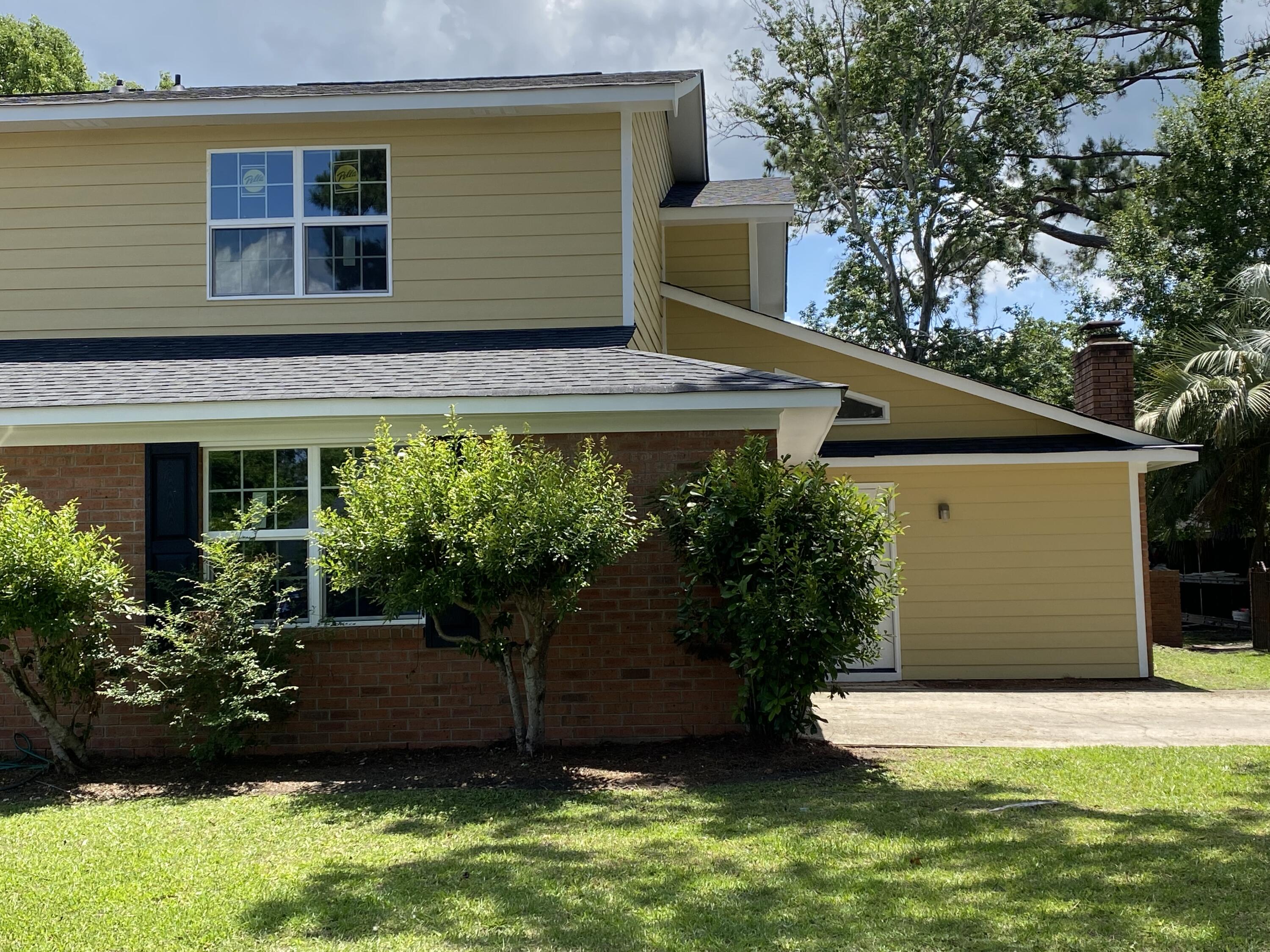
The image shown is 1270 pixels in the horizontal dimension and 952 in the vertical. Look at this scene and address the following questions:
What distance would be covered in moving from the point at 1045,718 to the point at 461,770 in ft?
16.9

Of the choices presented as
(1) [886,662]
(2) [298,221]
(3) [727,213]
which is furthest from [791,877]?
(3) [727,213]

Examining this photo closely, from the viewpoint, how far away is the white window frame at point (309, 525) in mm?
8562

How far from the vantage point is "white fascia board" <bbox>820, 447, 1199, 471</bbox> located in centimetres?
1243

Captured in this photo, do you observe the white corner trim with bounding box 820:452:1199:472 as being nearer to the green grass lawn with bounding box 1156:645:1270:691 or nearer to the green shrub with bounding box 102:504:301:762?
the green grass lawn with bounding box 1156:645:1270:691

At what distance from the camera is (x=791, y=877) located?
5.05 m

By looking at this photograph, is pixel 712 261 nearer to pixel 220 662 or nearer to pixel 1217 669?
pixel 1217 669

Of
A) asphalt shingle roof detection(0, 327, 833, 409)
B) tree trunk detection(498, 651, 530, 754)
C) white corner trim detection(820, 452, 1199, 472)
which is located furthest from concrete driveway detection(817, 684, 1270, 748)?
asphalt shingle roof detection(0, 327, 833, 409)

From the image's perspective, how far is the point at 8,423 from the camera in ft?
27.0

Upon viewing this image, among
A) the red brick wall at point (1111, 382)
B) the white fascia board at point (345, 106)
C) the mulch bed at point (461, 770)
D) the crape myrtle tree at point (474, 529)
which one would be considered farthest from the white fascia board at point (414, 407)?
the red brick wall at point (1111, 382)

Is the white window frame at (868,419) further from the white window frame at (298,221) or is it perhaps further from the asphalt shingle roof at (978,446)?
the white window frame at (298,221)

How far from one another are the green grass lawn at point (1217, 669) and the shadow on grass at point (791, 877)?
7009 mm

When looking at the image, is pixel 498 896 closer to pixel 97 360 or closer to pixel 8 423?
pixel 8 423

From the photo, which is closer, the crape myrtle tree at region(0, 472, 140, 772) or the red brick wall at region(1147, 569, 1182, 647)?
the crape myrtle tree at region(0, 472, 140, 772)

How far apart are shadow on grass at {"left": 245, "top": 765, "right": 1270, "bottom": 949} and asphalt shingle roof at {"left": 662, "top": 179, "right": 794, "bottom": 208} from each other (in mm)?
8947
